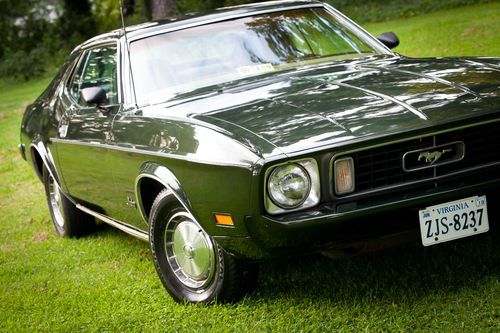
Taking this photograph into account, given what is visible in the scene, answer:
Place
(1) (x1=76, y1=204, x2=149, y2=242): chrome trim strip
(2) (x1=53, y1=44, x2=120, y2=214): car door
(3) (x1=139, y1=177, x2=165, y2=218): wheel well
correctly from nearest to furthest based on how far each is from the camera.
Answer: (3) (x1=139, y1=177, x2=165, y2=218): wheel well
(1) (x1=76, y1=204, x2=149, y2=242): chrome trim strip
(2) (x1=53, y1=44, x2=120, y2=214): car door

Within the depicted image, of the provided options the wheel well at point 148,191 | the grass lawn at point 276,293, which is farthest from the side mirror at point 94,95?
the grass lawn at point 276,293

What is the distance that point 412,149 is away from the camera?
11.7 feet

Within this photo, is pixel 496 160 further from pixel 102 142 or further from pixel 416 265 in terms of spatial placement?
pixel 102 142

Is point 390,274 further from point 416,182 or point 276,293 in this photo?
point 416,182

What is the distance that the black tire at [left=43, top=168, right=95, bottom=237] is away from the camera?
6062mm

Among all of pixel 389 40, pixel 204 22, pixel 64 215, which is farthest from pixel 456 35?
pixel 204 22

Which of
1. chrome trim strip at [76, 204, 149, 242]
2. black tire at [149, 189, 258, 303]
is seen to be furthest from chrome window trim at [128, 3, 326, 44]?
black tire at [149, 189, 258, 303]

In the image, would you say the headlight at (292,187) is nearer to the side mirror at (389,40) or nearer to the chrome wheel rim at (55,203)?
the side mirror at (389,40)

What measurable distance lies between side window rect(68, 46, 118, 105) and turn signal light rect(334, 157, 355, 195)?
189 centimetres

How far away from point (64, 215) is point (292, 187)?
3119 mm

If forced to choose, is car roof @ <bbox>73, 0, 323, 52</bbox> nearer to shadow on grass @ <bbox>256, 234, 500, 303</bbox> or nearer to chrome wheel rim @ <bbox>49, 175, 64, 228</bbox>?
chrome wheel rim @ <bbox>49, 175, 64, 228</bbox>

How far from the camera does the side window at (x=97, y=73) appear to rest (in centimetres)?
508

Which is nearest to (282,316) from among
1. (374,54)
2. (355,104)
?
(355,104)

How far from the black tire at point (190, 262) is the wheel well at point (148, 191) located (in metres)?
0.24
